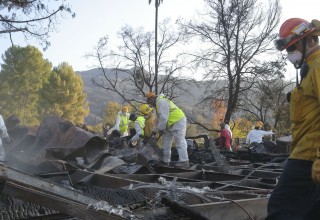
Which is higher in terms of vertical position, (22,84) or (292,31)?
(22,84)

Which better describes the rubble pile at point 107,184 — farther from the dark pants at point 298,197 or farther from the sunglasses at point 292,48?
the sunglasses at point 292,48

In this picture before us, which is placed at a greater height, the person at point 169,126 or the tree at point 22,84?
the tree at point 22,84

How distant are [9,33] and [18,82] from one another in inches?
1696

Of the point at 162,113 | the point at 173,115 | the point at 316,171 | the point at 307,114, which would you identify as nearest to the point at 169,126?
the point at 173,115

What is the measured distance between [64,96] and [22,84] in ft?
24.0

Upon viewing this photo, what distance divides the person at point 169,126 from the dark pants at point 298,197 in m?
6.30

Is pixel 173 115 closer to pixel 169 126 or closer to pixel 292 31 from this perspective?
pixel 169 126

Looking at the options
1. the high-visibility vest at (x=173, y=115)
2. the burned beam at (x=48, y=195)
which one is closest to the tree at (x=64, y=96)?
the high-visibility vest at (x=173, y=115)

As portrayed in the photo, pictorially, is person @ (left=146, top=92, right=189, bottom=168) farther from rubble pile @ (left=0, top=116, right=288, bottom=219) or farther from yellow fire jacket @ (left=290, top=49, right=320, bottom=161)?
yellow fire jacket @ (left=290, top=49, right=320, bottom=161)

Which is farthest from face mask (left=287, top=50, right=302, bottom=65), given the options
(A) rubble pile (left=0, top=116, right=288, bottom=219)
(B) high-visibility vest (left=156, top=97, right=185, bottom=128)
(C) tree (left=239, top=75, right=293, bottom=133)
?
(C) tree (left=239, top=75, right=293, bottom=133)

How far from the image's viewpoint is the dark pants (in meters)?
3.37

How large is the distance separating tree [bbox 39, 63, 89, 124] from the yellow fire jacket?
168ft

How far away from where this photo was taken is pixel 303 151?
3.38 meters

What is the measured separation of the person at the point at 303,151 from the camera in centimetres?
335
